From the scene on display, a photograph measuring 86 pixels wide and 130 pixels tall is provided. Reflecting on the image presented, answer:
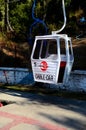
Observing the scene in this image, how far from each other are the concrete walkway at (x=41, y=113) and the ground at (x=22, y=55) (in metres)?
6.45

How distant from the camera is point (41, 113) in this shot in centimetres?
1170

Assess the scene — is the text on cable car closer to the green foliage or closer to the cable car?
the cable car

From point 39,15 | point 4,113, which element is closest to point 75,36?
point 39,15

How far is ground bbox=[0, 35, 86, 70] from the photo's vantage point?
21573 mm

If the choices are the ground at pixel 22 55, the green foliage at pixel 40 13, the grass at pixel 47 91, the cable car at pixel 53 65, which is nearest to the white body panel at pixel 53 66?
the cable car at pixel 53 65

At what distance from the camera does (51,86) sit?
15945mm

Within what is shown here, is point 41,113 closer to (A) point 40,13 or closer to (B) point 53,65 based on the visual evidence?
(B) point 53,65

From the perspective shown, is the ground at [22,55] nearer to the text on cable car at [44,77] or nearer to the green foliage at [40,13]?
the green foliage at [40,13]

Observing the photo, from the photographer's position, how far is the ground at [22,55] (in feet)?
70.8

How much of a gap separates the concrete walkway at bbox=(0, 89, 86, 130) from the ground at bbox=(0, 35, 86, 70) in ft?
21.2

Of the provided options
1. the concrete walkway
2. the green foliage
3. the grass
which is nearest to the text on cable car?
the concrete walkway

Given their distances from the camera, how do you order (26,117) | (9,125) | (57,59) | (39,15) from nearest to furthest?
(9,125) → (26,117) → (57,59) → (39,15)

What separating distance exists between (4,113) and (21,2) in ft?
61.0

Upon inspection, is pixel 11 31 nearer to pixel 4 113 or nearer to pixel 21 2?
pixel 21 2
